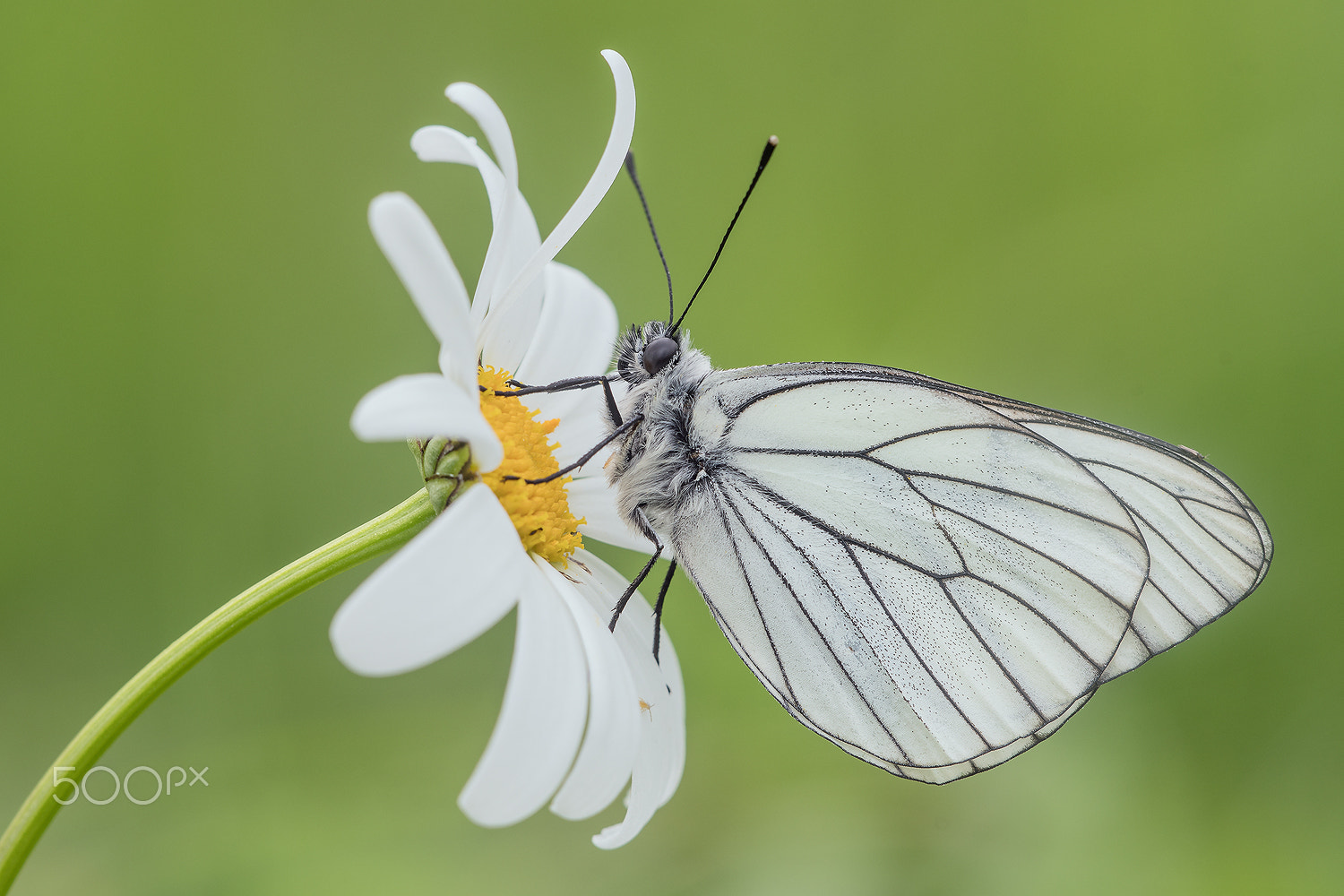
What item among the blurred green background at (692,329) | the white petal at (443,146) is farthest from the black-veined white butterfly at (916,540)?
the blurred green background at (692,329)

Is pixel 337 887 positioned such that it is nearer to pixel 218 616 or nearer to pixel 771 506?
pixel 771 506

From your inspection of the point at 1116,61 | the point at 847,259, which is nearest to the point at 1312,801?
the point at 847,259

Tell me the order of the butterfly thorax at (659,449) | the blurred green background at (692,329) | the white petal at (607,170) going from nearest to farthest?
the white petal at (607,170), the butterfly thorax at (659,449), the blurred green background at (692,329)

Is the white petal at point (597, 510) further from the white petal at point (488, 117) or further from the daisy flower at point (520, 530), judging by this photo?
the white petal at point (488, 117)

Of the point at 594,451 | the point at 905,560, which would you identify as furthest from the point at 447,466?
the point at 905,560

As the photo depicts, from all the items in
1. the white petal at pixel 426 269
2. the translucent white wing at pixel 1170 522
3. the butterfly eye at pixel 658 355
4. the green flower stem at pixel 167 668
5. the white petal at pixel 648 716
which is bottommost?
the green flower stem at pixel 167 668

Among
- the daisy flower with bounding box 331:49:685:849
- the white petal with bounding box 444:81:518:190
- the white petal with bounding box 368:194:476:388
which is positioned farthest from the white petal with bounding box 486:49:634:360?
the white petal with bounding box 368:194:476:388

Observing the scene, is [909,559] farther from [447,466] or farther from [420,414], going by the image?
[420,414]

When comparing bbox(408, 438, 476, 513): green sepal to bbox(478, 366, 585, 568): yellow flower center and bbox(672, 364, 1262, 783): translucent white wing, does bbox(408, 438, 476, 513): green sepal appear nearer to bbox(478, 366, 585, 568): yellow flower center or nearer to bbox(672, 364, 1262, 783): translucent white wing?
bbox(478, 366, 585, 568): yellow flower center
